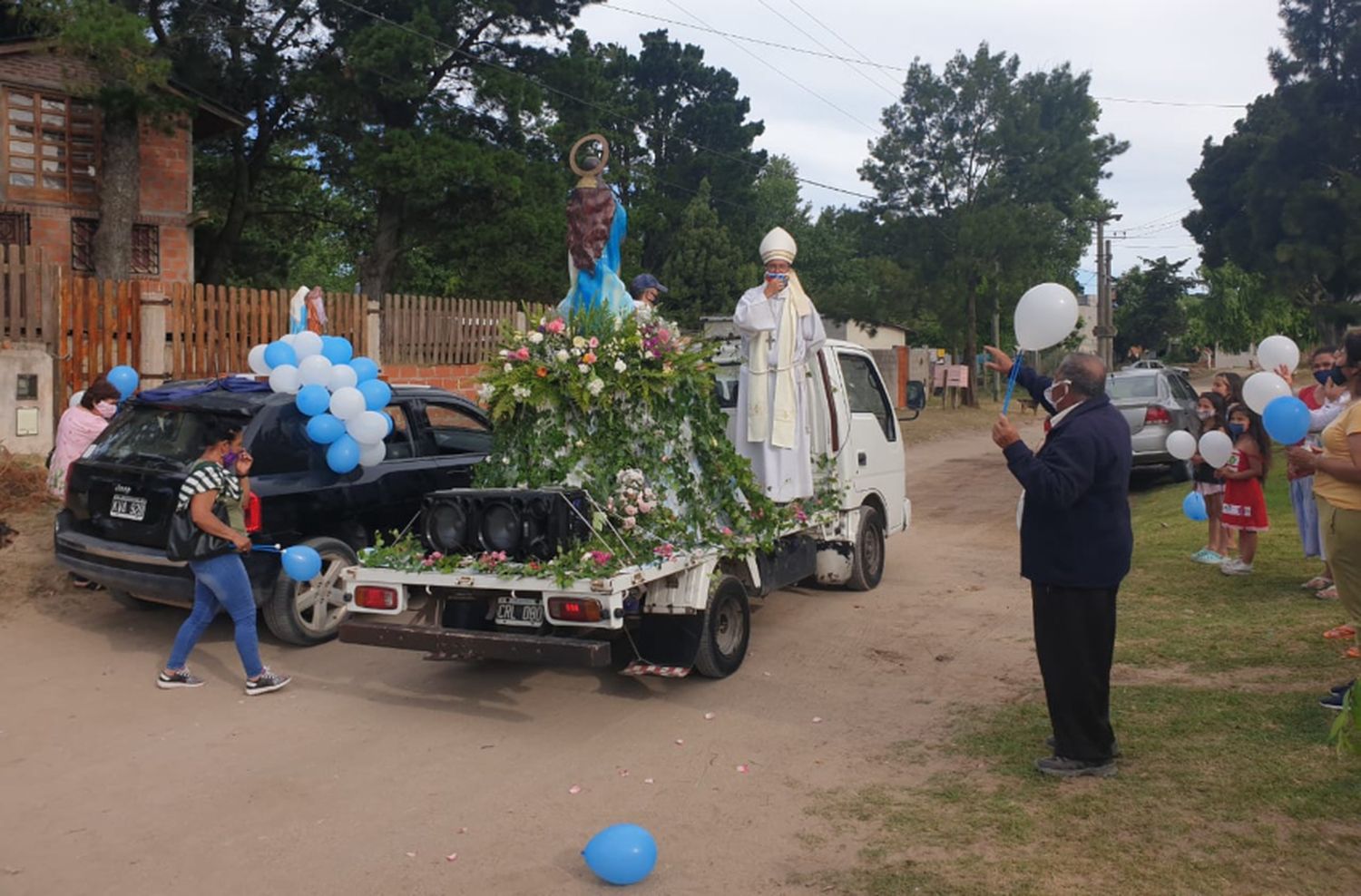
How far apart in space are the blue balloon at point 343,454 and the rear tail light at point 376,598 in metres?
1.47

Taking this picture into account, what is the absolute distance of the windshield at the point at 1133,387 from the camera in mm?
15516

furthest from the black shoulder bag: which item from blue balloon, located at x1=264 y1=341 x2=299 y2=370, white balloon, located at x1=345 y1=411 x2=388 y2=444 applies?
blue balloon, located at x1=264 y1=341 x2=299 y2=370

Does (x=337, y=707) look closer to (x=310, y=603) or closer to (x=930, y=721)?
(x=310, y=603)

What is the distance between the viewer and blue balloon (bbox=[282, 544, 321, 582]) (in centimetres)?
650

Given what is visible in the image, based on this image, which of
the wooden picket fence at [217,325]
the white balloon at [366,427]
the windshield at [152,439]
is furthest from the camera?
the wooden picket fence at [217,325]

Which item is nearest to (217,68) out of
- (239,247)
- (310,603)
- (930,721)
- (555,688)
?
(239,247)

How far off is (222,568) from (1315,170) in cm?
1983

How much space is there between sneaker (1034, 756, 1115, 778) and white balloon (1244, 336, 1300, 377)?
3.36 meters

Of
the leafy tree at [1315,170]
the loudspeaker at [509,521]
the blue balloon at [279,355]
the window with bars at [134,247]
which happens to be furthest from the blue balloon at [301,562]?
the leafy tree at [1315,170]

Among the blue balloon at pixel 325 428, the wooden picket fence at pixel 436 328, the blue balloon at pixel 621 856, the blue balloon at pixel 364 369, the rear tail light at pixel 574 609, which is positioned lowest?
the blue balloon at pixel 621 856

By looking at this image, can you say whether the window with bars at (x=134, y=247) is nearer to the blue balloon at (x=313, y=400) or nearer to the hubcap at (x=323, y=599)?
the blue balloon at (x=313, y=400)

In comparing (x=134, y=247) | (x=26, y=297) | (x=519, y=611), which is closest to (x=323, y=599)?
(x=519, y=611)

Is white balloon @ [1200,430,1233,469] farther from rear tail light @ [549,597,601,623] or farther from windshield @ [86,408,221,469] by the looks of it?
windshield @ [86,408,221,469]

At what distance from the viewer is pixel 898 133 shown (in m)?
37.6
